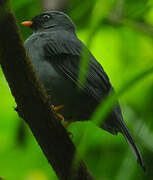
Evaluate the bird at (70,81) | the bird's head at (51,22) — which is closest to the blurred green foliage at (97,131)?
the bird at (70,81)

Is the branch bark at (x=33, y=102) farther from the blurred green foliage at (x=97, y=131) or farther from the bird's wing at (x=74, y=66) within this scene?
the bird's wing at (x=74, y=66)

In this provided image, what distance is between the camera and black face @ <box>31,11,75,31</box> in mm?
4098

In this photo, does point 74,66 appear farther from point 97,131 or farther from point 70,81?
point 97,131

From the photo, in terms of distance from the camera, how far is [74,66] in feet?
9.76

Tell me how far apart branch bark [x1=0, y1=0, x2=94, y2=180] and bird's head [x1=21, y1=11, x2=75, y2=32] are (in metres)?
2.18

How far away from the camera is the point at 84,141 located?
957 mm

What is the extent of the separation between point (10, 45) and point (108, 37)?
111 inches

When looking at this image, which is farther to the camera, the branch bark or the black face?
the black face

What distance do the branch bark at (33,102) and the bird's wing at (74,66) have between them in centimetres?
78

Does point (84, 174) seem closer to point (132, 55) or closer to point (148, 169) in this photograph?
point (148, 169)

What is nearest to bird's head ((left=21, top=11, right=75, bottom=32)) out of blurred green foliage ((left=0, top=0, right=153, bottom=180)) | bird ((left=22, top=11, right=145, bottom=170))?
blurred green foliage ((left=0, top=0, right=153, bottom=180))

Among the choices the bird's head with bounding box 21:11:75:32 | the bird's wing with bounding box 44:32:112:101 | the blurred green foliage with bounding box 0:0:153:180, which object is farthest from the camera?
the bird's head with bounding box 21:11:75:32

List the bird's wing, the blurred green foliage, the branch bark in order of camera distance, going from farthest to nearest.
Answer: the bird's wing → the blurred green foliage → the branch bark

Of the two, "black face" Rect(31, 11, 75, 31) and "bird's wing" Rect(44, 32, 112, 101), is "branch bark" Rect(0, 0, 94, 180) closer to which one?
"bird's wing" Rect(44, 32, 112, 101)
